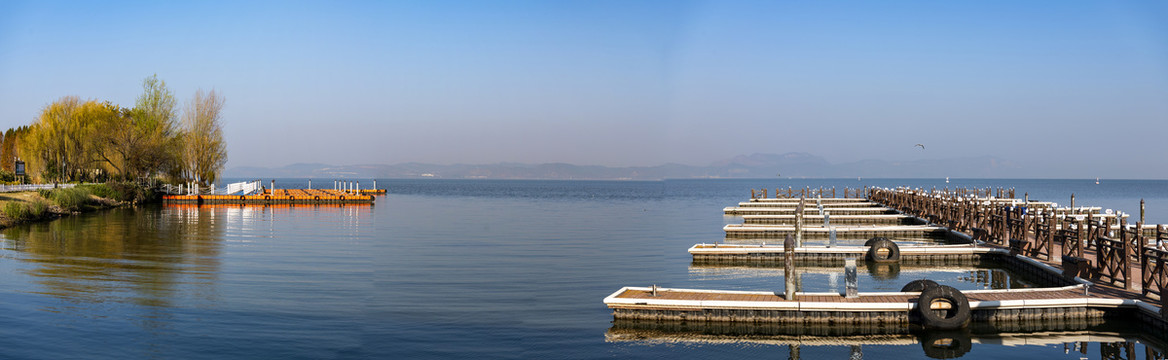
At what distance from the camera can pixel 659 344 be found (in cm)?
1403

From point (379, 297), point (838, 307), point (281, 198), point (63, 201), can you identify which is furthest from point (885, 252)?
point (281, 198)

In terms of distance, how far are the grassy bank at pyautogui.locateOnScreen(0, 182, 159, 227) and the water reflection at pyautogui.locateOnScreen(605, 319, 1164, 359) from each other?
3471 cm

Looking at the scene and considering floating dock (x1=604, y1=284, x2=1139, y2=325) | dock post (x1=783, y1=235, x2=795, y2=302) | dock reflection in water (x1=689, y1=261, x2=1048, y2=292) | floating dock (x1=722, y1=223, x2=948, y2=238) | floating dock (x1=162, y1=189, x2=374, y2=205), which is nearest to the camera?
floating dock (x1=604, y1=284, x2=1139, y2=325)

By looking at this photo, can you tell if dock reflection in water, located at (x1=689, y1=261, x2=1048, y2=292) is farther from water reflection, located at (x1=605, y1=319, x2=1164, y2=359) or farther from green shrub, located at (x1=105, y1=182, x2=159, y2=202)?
green shrub, located at (x1=105, y1=182, x2=159, y2=202)

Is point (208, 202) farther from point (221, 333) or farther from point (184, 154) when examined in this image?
point (221, 333)

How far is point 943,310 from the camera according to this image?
1503 cm

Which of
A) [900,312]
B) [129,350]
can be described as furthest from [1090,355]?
[129,350]

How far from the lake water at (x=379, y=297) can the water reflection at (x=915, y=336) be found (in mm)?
64

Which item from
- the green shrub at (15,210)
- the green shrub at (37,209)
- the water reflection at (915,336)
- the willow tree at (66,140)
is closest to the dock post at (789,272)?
the water reflection at (915,336)

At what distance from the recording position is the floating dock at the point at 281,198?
61.8m

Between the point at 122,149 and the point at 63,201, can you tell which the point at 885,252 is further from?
the point at 122,149

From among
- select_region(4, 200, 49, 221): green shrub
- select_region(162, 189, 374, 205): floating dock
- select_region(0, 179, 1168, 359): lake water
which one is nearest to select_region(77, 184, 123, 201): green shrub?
select_region(162, 189, 374, 205): floating dock

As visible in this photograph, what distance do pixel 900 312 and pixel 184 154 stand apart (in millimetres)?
63715

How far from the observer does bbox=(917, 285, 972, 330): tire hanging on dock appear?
14.7 metres
